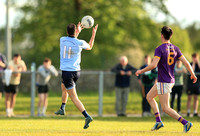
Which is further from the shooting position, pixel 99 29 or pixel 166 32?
pixel 99 29

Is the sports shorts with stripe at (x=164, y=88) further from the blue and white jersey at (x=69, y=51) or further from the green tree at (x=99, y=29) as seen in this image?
the green tree at (x=99, y=29)

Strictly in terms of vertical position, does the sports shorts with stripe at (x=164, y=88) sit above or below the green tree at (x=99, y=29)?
below

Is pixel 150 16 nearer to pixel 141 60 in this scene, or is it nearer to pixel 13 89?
pixel 141 60

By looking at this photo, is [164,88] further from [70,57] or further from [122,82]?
[122,82]

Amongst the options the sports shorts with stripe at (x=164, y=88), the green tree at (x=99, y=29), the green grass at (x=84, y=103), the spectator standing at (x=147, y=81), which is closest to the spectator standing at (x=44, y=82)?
the green grass at (x=84, y=103)

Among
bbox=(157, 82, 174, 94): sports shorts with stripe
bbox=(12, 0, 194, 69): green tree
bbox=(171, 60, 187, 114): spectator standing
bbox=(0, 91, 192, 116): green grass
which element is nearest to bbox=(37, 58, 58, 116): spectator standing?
bbox=(0, 91, 192, 116): green grass

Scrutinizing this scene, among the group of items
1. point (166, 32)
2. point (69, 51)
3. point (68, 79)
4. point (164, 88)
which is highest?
point (166, 32)

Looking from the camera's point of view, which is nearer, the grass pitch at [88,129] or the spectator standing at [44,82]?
the grass pitch at [88,129]

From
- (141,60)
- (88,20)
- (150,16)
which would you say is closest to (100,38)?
(150,16)

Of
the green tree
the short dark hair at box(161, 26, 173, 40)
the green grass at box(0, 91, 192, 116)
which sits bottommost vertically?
the green grass at box(0, 91, 192, 116)

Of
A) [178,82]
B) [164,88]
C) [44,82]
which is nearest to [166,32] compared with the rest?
[164,88]

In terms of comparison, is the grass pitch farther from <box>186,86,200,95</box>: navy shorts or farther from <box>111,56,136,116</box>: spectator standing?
<box>186,86,200,95</box>: navy shorts

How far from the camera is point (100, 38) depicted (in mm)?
28719

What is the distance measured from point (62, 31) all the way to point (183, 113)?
1361cm
